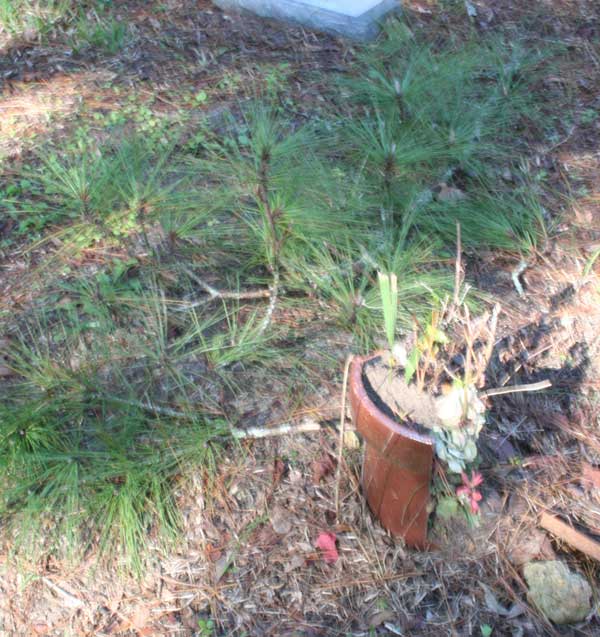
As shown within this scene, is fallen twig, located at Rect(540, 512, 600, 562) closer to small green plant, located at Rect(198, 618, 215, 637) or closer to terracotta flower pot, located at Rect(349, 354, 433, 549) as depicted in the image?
terracotta flower pot, located at Rect(349, 354, 433, 549)

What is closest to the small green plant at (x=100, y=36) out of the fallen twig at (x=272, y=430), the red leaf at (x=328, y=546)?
the fallen twig at (x=272, y=430)

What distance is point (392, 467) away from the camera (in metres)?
1.64

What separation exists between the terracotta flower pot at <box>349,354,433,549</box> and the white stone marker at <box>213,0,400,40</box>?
2.56 m

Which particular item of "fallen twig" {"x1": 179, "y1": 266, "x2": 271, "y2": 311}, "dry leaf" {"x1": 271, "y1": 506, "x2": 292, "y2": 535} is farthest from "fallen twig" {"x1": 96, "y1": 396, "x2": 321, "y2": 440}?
"fallen twig" {"x1": 179, "y1": 266, "x2": 271, "y2": 311}

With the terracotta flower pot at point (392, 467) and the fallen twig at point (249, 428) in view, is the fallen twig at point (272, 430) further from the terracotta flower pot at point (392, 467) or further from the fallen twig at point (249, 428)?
the terracotta flower pot at point (392, 467)

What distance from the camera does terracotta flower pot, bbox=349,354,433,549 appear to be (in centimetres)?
154

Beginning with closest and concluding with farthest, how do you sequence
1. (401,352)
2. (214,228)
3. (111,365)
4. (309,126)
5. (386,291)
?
(386,291), (401,352), (111,365), (214,228), (309,126)

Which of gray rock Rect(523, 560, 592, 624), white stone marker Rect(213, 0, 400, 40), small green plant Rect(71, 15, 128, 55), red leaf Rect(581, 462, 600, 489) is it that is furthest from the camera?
white stone marker Rect(213, 0, 400, 40)

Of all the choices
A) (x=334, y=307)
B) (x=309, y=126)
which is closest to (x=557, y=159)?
(x=309, y=126)

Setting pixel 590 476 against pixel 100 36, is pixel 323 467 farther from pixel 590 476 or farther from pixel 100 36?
pixel 100 36

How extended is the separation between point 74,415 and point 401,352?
3.29ft

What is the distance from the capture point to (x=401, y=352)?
1.66 meters

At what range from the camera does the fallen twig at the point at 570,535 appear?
1.80 m

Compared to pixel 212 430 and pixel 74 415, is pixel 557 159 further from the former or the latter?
pixel 74 415
